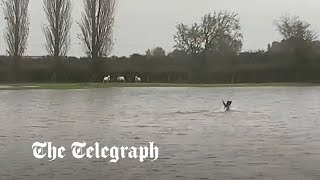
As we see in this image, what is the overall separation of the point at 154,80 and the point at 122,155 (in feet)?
160

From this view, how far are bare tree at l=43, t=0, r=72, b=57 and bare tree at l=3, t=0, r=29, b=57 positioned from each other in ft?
7.32

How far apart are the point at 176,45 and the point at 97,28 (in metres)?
14.3

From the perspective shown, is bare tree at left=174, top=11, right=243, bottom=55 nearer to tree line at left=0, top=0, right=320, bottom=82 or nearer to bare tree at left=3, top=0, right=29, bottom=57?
tree line at left=0, top=0, right=320, bottom=82

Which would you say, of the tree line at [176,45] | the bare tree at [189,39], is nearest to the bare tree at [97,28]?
the tree line at [176,45]

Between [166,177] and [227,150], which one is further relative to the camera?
[227,150]

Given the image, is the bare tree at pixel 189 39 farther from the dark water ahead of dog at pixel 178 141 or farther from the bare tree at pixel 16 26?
the dark water ahead of dog at pixel 178 141

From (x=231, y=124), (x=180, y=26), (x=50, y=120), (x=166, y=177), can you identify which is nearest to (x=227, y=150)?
(x=166, y=177)

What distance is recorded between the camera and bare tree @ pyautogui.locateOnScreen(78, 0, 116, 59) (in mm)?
52562

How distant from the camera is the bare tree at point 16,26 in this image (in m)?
52.2

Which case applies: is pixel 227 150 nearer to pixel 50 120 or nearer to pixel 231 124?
pixel 231 124

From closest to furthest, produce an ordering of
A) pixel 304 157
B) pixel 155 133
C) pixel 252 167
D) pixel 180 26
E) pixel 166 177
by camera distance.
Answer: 1. pixel 166 177
2. pixel 252 167
3. pixel 304 157
4. pixel 155 133
5. pixel 180 26

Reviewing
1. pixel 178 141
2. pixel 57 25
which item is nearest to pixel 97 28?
pixel 57 25

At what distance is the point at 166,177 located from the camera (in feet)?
22.7

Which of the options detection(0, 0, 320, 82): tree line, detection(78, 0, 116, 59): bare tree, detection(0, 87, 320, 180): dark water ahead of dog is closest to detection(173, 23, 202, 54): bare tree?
detection(0, 0, 320, 82): tree line
